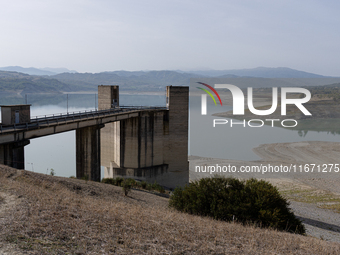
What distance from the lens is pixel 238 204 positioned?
14.0 metres

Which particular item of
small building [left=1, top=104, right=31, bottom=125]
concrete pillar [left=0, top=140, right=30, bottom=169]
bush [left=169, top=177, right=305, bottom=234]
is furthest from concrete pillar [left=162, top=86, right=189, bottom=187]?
bush [left=169, top=177, right=305, bottom=234]

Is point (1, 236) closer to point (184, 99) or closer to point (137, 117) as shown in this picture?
point (137, 117)

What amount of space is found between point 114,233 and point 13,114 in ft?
43.4

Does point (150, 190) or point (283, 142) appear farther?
point (283, 142)

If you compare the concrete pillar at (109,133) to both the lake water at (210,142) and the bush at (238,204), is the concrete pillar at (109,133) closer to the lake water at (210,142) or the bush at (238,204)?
the lake water at (210,142)

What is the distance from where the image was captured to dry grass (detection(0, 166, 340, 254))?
7605mm

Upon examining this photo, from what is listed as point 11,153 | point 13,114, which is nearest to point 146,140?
point 13,114

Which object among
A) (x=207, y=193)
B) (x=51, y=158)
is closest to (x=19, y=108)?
(x=207, y=193)

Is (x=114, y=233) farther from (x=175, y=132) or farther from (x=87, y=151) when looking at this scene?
(x=175, y=132)

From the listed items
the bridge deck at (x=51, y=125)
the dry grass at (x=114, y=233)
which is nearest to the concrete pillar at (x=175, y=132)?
the bridge deck at (x=51, y=125)

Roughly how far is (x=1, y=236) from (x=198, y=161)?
3901 cm

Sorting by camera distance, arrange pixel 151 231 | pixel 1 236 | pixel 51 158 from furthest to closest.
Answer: pixel 51 158 → pixel 151 231 → pixel 1 236

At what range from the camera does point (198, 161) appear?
45.8 metres

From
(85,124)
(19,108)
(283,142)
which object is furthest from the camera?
(283,142)
